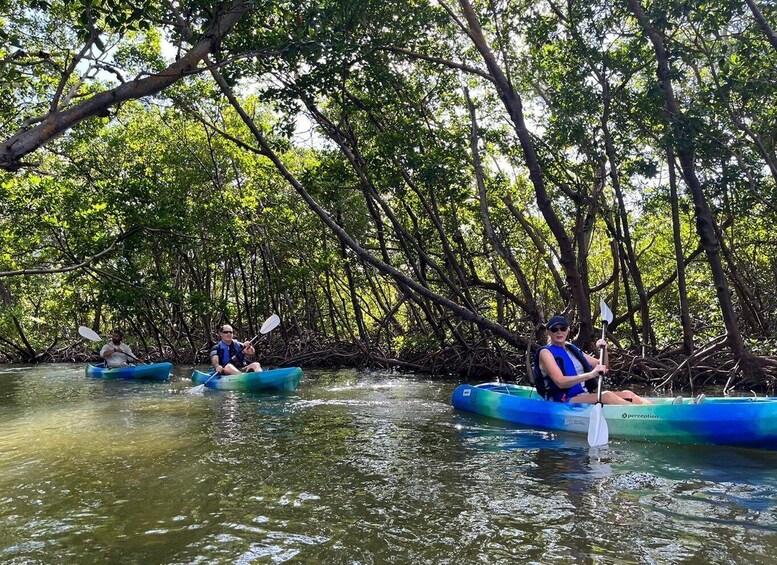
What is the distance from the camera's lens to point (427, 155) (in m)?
9.42

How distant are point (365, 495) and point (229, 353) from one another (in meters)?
6.60

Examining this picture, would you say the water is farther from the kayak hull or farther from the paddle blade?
the kayak hull

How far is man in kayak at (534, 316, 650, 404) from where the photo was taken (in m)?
5.55

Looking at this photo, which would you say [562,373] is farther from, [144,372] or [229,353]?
[144,372]

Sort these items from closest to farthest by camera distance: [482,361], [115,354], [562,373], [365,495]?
[365,495] → [562,373] → [482,361] → [115,354]

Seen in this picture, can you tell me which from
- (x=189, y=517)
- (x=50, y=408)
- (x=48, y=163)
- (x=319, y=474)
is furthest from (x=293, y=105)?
(x=48, y=163)

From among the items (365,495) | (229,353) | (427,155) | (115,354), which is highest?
(427,155)

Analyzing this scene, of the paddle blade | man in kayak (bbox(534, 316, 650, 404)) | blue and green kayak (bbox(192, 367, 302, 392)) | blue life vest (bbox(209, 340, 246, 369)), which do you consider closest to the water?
the paddle blade

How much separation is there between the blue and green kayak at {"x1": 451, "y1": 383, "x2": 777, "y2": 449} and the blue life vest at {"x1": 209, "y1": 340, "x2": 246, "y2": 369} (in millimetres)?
5161

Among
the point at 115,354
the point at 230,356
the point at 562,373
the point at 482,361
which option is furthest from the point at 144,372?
the point at 562,373

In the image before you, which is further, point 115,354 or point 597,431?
point 115,354

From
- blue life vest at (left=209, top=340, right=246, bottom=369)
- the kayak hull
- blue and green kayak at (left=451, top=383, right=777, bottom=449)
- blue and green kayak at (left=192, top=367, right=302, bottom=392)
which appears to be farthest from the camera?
the kayak hull

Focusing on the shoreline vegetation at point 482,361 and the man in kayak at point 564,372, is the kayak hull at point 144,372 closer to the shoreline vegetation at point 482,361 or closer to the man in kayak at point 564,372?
the shoreline vegetation at point 482,361

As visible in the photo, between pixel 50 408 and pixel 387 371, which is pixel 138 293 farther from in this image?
pixel 387 371
